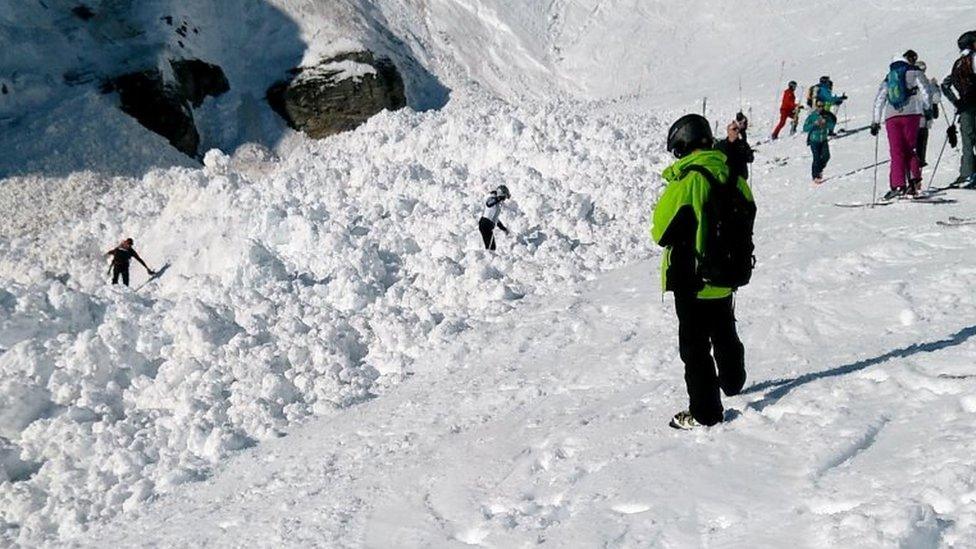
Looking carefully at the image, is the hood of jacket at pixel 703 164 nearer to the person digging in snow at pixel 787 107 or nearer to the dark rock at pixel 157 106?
the person digging in snow at pixel 787 107

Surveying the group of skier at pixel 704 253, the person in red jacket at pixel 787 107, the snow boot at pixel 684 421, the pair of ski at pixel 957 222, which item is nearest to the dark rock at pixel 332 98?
the person in red jacket at pixel 787 107

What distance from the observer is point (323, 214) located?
51.5 feet

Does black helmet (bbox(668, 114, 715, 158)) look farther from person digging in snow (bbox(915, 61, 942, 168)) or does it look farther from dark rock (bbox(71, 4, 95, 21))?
dark rock (bbox(71, 4, 95, 21))

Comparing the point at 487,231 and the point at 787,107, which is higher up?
the point at 787,107

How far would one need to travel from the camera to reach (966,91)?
10219 millimetres

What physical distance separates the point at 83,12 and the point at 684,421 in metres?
29.9

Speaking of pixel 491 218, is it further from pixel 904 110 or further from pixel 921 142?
pixel 921 142

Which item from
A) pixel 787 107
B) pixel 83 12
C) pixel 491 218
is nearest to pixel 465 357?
pixel 491 218

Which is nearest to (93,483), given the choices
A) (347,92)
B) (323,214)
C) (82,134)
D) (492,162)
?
(323,214)

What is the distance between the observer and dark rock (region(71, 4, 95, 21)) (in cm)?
2881

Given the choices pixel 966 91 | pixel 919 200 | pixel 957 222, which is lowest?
pixel 957 222

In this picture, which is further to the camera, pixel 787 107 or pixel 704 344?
pixel 787 107

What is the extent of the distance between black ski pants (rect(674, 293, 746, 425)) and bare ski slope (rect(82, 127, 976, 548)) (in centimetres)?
19

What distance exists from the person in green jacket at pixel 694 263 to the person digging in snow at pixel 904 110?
6444 millimetres
